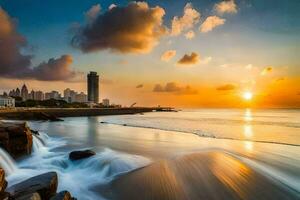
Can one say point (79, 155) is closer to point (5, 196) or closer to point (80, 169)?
point (80, 169)

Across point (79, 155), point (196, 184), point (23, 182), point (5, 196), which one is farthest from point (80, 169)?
point (196, 184)

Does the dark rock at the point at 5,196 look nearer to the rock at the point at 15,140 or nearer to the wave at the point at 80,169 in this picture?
the wave at the point at 80,169

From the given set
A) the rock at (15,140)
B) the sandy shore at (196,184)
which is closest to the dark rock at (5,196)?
the sandy shore at (196,184)

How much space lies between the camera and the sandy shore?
25.7 ft

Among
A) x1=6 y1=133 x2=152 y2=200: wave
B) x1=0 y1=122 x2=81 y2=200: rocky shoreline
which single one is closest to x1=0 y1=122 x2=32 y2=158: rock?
x1=0 y1=122 x2=81 y2=200: rocky shoreline

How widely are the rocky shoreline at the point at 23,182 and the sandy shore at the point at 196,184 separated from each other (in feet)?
6.55

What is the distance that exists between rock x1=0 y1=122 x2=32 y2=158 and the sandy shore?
7.12m

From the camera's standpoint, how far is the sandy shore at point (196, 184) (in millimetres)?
7840

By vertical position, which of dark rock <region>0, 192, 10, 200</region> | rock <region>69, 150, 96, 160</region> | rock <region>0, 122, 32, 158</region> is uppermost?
rock <region>0, 122, 32, 158</region>

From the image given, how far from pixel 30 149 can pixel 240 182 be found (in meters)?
12.0

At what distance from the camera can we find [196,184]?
8.76m

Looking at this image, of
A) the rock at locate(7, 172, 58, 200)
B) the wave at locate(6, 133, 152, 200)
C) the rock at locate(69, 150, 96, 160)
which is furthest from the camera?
the rock at locate(69, 150, 96, 160)

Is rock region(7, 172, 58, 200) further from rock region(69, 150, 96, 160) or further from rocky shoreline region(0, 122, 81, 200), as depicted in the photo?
rock region(69, 150, 96, 160)

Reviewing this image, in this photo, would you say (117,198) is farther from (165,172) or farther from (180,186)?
(165,172)
